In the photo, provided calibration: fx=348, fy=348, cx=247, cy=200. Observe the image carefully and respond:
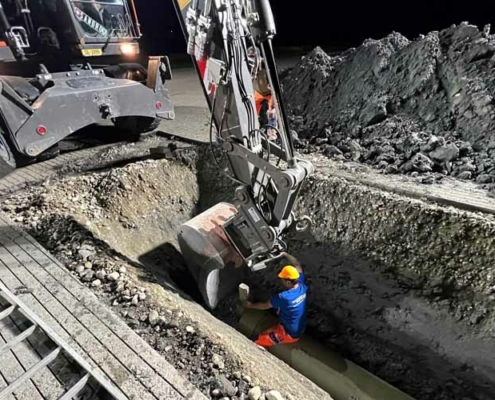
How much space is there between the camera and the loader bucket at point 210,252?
11.9 ft

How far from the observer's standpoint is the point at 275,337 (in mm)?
3564

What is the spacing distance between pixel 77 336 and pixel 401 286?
308 cm

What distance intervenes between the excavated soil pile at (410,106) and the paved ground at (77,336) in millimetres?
3688

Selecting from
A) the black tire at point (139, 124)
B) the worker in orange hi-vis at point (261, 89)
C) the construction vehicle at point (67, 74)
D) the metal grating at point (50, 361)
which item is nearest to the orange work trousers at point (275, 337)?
the metal grating at point (50, 361)

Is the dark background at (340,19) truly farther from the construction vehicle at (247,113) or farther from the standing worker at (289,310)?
the standing worker at (289,310)

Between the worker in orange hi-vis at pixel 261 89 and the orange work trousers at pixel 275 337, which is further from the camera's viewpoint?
the orange work trousers at pixel 275 337

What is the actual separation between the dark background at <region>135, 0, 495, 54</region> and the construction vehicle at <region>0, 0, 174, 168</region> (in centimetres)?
1283

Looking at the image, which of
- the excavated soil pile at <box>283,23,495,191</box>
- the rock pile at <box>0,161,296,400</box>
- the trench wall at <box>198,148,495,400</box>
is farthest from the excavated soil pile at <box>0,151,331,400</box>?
the excavated soil pile at <box>283,23,495,191</box>

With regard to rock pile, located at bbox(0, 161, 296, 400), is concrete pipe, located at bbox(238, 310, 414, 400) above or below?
below

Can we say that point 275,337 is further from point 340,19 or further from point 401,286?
point 340,19

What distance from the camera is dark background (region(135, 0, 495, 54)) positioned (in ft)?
50.2

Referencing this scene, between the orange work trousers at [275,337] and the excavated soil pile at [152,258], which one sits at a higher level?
the excavated soil pile at [152,258]

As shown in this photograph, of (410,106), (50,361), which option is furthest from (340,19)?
(50,361)

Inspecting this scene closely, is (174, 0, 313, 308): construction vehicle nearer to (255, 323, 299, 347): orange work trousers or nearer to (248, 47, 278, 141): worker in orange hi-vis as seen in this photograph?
(248, 47, 278, 141): worker in orange hi-vis
